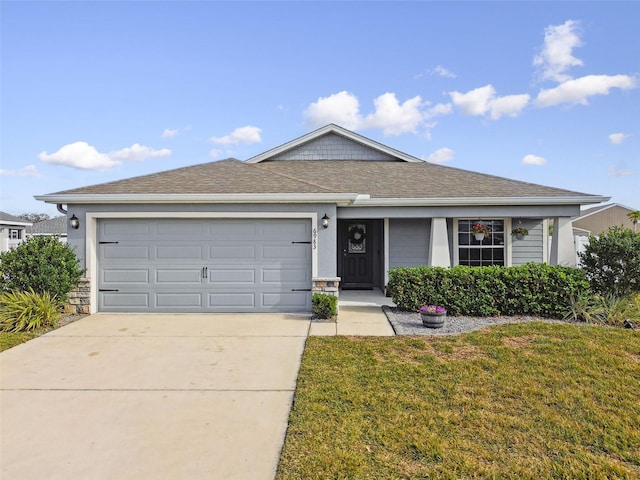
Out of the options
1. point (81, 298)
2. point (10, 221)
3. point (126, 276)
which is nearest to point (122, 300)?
point (126, 276)

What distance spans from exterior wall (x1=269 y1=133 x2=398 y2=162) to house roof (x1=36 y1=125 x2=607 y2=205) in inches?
2.1

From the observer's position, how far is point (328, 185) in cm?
1022

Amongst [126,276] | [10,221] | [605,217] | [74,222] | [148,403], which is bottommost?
[148,403]

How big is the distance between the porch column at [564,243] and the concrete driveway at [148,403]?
279 inches

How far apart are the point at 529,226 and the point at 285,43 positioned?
30.0 ft

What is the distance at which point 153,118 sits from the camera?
13.4m

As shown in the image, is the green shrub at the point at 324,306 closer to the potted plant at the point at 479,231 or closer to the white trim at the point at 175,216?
the white trim at the point at 175,216

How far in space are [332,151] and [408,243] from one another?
4426 millimetres

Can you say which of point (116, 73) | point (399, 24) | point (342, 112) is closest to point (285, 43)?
point (399, 24)

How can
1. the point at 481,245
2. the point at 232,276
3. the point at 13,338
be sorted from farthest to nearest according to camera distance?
the point at 481,245
the point at 232,276
the point at 13,338

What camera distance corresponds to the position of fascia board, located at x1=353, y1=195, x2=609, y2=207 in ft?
30.1

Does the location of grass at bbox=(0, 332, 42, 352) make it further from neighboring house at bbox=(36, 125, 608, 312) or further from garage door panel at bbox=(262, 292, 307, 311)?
garage door panel at bbox=(262, 292, 307, 311)

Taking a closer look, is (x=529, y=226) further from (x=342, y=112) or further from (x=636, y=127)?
(x=342, y=112)

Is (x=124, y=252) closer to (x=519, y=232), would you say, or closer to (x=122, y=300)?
(x=122, y=300)
